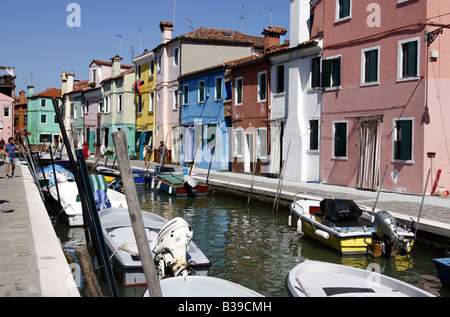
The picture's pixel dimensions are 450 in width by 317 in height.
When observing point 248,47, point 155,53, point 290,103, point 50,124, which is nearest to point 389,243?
point 290,103

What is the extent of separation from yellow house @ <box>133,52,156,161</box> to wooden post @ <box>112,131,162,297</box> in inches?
1359

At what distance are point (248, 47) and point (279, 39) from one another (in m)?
7.82

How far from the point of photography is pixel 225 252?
12.1m

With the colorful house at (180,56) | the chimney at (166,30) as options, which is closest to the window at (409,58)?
the colorful house at (180,56)

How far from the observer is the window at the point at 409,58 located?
57.3ft

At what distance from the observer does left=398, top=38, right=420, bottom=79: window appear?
688 inches

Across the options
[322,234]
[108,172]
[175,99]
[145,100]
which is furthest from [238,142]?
[322,234]

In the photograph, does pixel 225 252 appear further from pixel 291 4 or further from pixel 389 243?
pixel 291 4

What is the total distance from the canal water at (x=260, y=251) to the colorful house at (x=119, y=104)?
2618 cm

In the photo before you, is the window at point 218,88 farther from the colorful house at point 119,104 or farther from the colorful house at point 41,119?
the colorful house at point 41,119

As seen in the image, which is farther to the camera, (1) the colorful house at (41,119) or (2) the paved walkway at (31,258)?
(1) the colorful house at (41,119)

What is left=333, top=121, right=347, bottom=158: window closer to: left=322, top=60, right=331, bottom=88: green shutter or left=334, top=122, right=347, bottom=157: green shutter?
left=334, top=122, right=347, bottom=157: green shutter

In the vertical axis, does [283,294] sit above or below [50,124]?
below

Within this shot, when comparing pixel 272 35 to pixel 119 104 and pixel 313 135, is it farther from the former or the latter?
pixel 119 104
